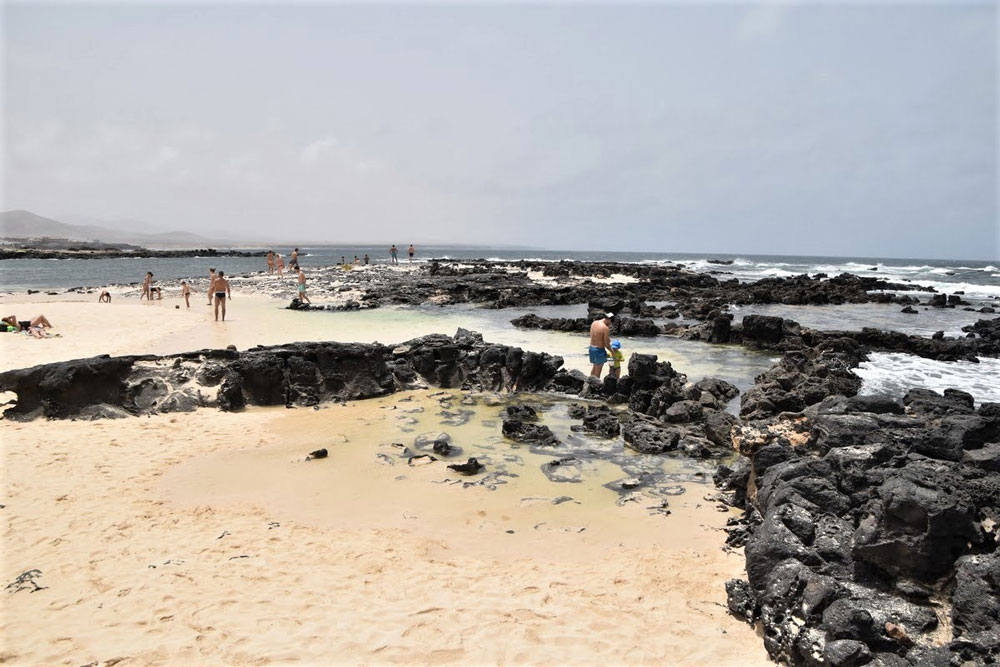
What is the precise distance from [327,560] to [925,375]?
16747 millimetres

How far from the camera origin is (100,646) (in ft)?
13.2

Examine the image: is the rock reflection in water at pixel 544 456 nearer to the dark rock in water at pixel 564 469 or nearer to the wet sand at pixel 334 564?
the dark rock in water at pixel 564 469

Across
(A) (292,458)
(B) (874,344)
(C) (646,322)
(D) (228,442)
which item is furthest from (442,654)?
(B) (874,344)

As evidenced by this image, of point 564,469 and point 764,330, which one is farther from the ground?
point 764,330

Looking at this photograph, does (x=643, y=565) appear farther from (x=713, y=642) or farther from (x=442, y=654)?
(x=442, y=654)

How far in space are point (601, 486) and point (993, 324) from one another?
79.7 ft

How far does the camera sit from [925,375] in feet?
49.1

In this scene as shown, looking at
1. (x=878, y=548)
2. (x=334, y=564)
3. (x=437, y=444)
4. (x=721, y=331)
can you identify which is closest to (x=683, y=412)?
(x=437, y=444)

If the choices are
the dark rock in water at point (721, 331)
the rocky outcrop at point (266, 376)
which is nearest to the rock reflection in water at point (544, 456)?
the rocky outcrop at point (266, 376)

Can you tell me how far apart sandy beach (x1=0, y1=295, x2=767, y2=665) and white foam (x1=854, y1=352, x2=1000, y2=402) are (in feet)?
31.8

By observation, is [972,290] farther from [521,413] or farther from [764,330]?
[521,413]

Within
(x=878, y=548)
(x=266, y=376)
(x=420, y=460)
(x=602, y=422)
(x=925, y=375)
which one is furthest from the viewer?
(x=925, y=375)

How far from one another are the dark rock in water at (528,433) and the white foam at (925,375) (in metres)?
8.69

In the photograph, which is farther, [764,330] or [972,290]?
[972,290]
